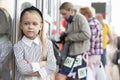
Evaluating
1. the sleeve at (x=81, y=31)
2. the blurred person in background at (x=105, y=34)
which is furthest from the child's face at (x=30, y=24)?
the blurred person in background at (x=105, y=34)

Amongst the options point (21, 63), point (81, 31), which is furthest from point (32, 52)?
point (81, 31)

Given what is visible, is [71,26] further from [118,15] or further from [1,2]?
[118,15]

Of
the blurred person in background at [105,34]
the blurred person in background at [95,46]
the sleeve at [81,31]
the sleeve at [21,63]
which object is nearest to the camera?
the sleeve at [21,63]

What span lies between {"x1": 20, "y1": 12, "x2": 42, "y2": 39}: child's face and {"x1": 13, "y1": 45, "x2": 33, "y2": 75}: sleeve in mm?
135

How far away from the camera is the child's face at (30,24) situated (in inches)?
96.3

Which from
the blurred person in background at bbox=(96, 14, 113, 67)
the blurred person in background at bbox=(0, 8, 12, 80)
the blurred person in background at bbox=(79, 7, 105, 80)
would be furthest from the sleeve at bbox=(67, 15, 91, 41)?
the blurred person in background at bbox=(0, 8, 12, 80)

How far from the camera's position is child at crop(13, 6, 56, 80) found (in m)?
2.40

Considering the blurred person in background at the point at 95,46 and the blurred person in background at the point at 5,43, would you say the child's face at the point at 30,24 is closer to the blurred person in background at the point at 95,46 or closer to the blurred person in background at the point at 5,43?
the blurred person in background at the point at 5,43

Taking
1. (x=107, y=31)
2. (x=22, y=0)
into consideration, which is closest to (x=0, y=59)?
(x=22, y=0)

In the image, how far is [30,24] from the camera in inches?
96.5

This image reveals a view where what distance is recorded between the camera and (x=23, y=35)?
2533 millimetres

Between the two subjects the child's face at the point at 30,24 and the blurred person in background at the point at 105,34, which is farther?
the blurred person in background at the point at 105,34

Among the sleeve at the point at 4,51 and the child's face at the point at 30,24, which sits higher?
the child's face at the point at 30,24

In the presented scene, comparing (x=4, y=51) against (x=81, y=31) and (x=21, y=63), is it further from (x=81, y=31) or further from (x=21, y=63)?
(x=81, y=31)
